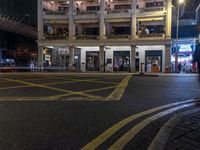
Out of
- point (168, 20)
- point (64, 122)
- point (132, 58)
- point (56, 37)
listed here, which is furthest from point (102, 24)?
point (64, 122)

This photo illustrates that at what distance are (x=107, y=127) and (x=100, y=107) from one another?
2028 mm

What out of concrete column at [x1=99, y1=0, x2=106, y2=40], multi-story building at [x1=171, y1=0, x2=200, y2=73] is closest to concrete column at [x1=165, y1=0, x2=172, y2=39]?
multi-story building at [x1=171, y1=0, x2=200, y2=73]

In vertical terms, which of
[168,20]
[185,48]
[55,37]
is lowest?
[185,48]

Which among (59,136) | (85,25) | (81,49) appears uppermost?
(85,25)

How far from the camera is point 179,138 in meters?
3.87

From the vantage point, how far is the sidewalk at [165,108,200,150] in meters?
3.52

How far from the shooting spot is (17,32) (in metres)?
50.4

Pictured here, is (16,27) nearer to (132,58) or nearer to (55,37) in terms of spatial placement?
(55,37)

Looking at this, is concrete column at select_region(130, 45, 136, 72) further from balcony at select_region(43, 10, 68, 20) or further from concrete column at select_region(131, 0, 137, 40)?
balcony at select_region(43, 10, 68, 20)

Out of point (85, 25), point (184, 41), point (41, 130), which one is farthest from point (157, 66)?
point (41, 130)

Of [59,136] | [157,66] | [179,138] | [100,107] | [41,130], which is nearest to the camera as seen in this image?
[179,138]

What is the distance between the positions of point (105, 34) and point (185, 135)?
43157 millimetres

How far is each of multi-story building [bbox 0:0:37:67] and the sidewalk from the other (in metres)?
41.6

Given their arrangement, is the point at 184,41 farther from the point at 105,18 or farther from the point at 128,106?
the point at 128,106
